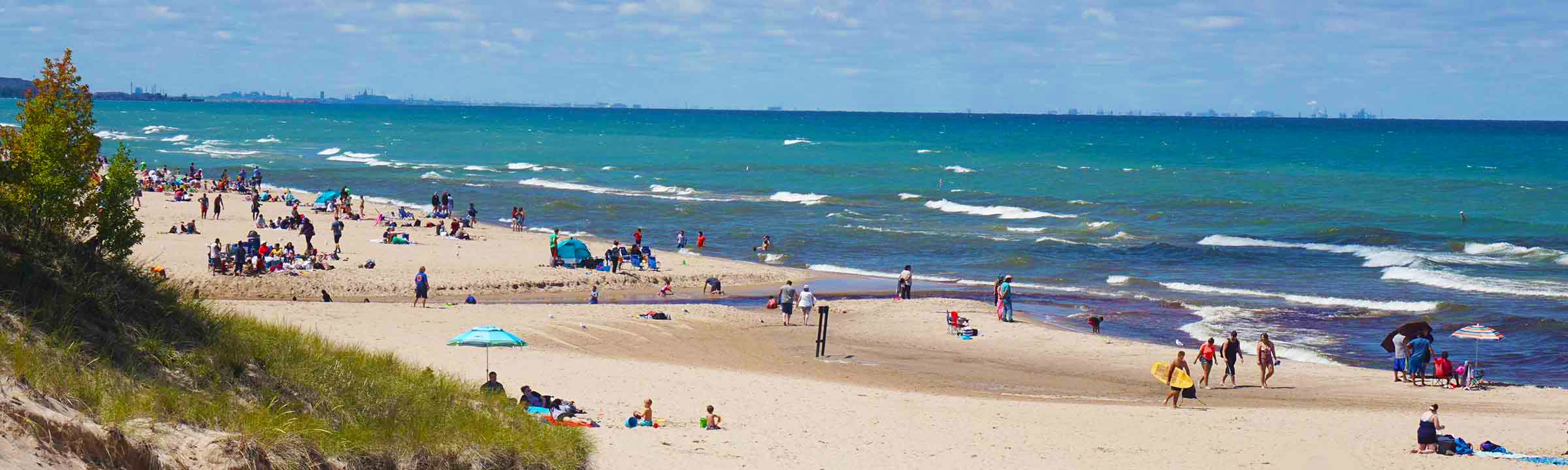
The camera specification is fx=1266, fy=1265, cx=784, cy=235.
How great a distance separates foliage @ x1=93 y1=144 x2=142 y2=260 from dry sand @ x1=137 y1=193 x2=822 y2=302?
1194 cm

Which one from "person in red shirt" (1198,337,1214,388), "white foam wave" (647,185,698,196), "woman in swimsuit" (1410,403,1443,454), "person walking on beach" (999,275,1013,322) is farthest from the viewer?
"white foam wave" (647,185,698,196)

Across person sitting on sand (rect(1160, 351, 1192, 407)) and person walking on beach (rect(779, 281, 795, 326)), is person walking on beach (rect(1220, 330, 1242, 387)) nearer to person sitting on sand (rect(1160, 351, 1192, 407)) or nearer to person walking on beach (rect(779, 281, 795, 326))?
person sitting on sand (rect(1160, 351, 1192, 407))

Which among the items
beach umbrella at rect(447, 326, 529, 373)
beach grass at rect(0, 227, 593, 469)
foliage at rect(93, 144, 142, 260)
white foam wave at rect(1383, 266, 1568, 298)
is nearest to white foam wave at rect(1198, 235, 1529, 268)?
white foam wave at rect(1383, 266, 1568, 298)

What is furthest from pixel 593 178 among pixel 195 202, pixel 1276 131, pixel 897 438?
pixel 1276 131

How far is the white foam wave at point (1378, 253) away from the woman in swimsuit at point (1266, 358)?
18.9 m

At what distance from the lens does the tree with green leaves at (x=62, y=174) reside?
1199 centimetres

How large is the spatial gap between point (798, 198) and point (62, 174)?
49.5 meters

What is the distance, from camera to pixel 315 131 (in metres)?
136

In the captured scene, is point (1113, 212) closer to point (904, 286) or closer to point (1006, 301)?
point (904, 286)

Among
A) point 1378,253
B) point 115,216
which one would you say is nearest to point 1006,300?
point 115,216

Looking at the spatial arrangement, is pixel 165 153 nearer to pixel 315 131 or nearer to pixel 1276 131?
pixel 315 131

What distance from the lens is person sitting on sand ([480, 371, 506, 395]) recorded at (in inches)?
539

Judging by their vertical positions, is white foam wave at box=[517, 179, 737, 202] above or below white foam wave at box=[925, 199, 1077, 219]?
below

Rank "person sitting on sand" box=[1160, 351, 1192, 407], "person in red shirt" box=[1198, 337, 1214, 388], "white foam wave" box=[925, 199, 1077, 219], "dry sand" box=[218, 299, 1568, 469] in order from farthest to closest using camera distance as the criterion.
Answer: "white foam wave" box=[925, 199, 1077, 219], "person in red shirt" box=[1198, 337, 1214, 388], "person sitting on sand" box=[1160, 351, 1192, 407], "dry sand" box=[218, 299, 1568, 469]
